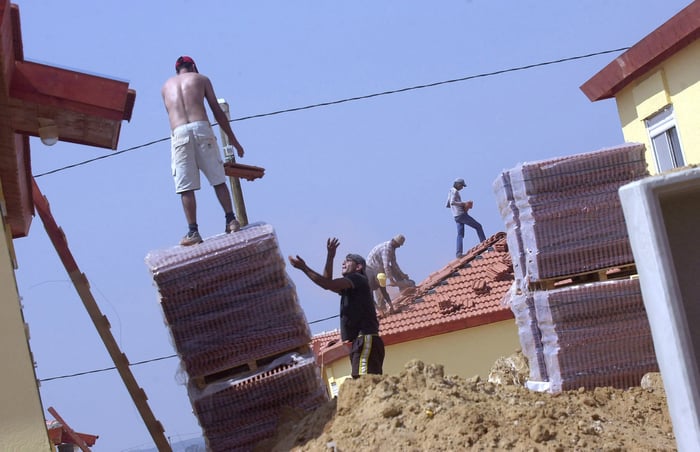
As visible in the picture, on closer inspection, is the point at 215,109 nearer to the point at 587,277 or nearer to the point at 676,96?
the point at 587,277

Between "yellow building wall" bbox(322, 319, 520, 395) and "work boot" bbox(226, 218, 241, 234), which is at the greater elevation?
"work boot" bbox(226, 218, 241, 234)

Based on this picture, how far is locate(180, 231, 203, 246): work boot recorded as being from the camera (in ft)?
29.5

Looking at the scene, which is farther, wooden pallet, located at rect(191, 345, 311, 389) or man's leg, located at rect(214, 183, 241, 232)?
man's leg, located at rect(214, 183, 241, 232)

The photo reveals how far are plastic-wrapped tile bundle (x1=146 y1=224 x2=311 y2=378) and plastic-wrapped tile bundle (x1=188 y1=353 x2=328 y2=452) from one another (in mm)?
151

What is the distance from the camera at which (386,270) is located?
62.5 feet

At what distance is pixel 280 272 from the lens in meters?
8.96

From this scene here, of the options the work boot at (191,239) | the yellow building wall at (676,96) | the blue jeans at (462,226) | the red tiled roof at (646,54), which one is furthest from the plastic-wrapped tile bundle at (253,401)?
the blue jeans at (462,226)

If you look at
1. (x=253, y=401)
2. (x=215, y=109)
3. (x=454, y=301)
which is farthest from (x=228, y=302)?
(x=454, y=301)

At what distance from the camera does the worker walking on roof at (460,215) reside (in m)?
21.0

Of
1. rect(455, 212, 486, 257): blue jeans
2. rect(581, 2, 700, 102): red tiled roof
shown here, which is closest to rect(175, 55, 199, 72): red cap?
rect(581, 2, 700, 102): red tiled roof

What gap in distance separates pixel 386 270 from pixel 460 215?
2655 millimetres

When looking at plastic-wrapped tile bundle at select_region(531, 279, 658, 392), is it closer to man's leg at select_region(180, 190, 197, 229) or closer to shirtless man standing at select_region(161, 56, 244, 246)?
shirtless man standing at select_region(161, 56, 244, 246)

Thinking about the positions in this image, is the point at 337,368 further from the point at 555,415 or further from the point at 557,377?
the point at 555,415

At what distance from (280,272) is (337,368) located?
35.3ft
